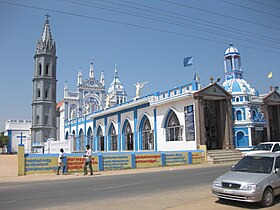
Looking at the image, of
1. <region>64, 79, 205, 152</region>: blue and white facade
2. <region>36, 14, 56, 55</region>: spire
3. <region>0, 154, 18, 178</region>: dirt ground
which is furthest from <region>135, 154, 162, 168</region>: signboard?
<region>36, 14, 56, 55</region>: spire

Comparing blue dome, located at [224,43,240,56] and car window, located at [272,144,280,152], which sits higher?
blue dome, located at [224,43,240,56]

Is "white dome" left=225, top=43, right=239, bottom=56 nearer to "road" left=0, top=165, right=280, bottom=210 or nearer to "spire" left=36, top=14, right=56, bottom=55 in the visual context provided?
"road" left=0, top=165, right=280, bottom=210

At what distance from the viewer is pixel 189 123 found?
2733cm

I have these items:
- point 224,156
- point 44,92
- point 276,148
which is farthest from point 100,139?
point 276,148

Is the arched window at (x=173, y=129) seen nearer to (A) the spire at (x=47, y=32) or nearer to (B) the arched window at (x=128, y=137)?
(B) the arched window at (x=128, y=137)

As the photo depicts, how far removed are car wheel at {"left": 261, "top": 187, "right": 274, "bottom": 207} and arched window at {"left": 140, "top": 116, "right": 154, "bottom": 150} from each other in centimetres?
2478

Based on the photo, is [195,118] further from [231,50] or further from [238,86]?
[231,50]

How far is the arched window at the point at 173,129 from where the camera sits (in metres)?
28.7

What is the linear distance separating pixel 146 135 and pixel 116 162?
12820 millimetres

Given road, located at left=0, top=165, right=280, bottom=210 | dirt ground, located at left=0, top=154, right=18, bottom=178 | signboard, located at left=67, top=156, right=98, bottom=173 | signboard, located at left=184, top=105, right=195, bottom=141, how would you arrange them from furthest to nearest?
signboard, located at left=184, top=105, right=195, bottom=141, dirt ground, located at left=0, top=154, right=18, bottom=178, signboard, located at left=67, top=156, right=98, bottom=173, road, located at left=0, top=165, right=280, bottom=210

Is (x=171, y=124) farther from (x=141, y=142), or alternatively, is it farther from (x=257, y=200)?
(x=257, y=200)

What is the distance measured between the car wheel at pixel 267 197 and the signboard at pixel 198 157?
54.2ft

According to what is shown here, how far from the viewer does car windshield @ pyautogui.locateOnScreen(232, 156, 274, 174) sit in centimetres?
836

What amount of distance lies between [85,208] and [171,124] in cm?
2257
